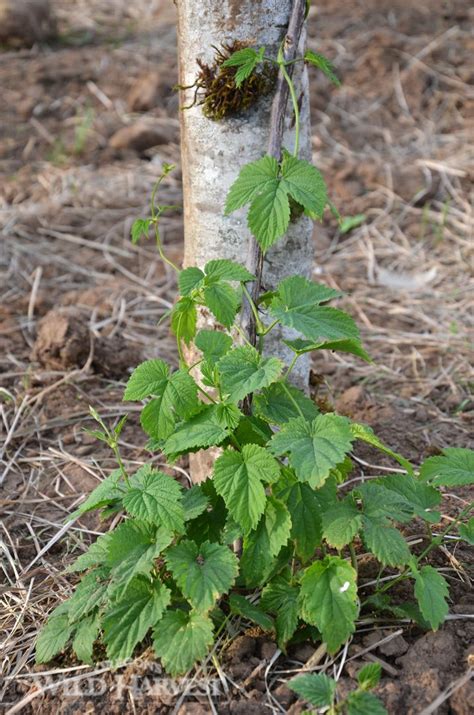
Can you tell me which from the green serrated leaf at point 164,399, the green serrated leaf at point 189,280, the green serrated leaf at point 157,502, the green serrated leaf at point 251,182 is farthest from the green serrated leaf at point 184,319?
the green serrated leaf at point 157,502

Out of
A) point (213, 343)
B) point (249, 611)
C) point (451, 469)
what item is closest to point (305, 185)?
point (213, 343)

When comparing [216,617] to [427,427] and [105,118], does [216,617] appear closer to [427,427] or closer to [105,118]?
[427,427]

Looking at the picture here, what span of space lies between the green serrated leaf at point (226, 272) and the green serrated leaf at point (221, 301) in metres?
0.02

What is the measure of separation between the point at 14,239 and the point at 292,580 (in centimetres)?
266

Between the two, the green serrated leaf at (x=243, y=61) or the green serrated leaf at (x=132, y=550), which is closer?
the green serrated leaf at (x=132, y=550)

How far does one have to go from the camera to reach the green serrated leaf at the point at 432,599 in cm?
157

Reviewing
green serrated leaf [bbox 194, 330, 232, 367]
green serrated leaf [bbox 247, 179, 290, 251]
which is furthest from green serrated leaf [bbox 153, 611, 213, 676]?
green serrated leaf [bbox 247, 179, 290, 251]

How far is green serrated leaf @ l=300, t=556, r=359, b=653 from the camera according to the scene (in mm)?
1531

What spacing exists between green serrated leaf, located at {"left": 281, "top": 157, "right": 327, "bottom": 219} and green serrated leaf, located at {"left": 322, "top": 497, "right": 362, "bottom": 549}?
628mm

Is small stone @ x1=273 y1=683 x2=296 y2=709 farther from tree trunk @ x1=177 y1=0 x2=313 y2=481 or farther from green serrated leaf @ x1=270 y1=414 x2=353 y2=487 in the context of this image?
tree trunk @ x1=177 y1=0 x2=313 y2=481

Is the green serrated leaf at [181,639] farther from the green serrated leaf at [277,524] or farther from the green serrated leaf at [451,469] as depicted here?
the green serrated leaf at [451,469]

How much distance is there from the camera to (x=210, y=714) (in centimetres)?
157

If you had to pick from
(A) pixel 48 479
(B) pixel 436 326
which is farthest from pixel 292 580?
(B) pixel 436 326

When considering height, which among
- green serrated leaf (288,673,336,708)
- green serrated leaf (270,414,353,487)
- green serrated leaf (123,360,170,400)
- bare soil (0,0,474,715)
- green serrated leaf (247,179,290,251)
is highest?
green serrated leaf (247,179,290,251)
